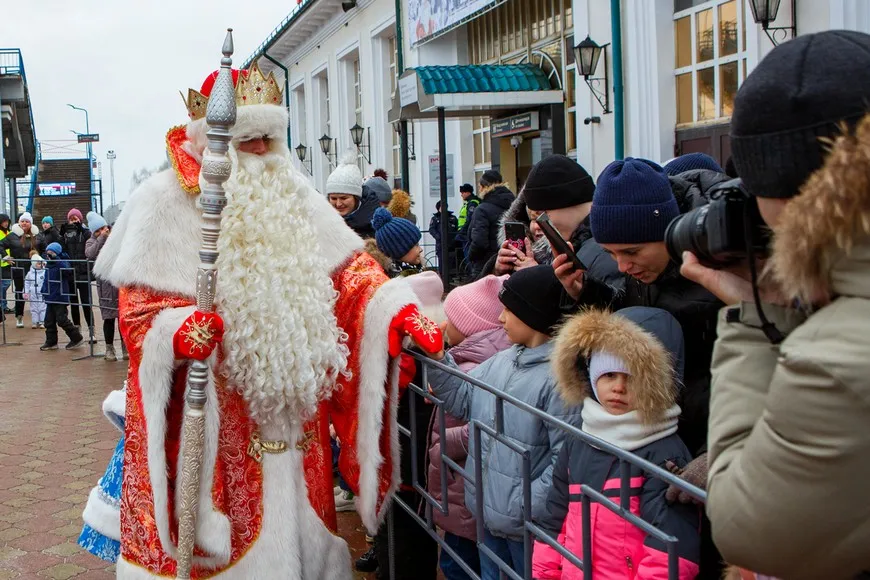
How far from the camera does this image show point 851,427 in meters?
1.04

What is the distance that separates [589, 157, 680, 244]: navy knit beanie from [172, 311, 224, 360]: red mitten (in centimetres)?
118

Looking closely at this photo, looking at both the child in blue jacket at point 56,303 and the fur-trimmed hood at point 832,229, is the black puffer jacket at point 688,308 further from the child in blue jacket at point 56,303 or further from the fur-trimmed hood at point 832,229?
the child in blue jacket at point 56,303

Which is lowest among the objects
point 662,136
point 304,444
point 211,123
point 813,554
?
point 304,444

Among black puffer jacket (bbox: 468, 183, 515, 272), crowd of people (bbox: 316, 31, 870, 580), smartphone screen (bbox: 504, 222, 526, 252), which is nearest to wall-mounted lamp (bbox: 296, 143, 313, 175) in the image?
black puffer jacket (bbox: 468, 183, 515, 272)

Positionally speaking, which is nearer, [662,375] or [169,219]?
[662,375]

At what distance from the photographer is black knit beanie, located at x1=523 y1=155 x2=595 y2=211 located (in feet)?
11.4

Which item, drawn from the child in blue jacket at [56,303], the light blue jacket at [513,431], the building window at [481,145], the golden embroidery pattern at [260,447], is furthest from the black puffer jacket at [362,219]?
the building window at [481,145]

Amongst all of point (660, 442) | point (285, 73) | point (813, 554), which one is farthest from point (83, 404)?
point (285, 73)

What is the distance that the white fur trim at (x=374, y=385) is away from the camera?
10.4 ft

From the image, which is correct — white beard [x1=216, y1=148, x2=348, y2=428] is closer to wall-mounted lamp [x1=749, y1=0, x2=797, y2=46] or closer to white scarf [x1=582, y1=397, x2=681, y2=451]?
white scarf [x1=582, y1=397, x2=681, y2=451]

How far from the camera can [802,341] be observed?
1.11 m

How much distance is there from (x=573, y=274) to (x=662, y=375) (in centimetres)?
65

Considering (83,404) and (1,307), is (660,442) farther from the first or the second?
(1,307)

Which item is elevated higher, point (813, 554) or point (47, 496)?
point (813, 554)
